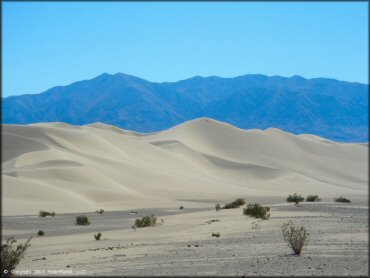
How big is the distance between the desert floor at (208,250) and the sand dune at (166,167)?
632 inches

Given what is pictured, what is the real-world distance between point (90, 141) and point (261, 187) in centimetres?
2693

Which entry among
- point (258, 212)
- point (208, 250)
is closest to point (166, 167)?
point (258, 212)

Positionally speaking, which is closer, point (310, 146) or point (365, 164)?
point (365, 164)

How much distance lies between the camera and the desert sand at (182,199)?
11680mm

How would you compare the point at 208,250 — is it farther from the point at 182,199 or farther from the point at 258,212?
the point at 182,199

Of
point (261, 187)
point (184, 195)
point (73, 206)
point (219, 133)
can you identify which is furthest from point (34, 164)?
point (219, 133)

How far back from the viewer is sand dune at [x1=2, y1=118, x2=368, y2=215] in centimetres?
4466

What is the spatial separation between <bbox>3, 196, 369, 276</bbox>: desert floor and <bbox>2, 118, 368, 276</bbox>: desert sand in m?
0.04

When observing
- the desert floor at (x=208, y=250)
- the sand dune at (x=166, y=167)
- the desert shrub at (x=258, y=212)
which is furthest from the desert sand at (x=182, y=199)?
the desert shrub at (x=258, y=212)

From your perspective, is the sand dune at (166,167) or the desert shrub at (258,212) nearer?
the desert shrub at (258,212)

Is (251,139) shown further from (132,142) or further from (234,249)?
(234,249)

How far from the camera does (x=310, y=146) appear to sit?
113 m

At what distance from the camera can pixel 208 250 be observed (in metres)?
13.3

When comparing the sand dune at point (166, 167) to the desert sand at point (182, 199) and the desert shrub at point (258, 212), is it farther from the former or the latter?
the desert shrub at point (258, 212)
